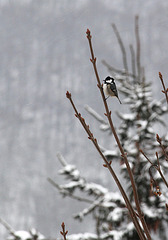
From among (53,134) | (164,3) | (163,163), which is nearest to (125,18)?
(164,3)

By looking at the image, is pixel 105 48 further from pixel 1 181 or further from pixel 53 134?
pixel 1 181

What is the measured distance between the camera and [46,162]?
18.7m

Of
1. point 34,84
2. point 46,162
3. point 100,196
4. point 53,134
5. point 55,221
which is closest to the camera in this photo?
point 100,196

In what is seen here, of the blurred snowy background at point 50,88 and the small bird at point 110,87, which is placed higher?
the blurred snowy background at point 50,88

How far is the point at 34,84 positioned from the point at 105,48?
22.6 ft

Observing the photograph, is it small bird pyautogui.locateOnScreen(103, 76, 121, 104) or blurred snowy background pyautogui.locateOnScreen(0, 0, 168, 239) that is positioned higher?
blurred snowy background pyautogui.locateOnScreen(0, 0, 168, 239)

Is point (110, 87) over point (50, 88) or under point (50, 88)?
under

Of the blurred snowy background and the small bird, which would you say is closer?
the small bird

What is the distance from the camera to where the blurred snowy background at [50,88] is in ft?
54.1

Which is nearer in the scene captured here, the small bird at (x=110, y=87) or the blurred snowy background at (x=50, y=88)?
the small bird at (x=110, y=87)

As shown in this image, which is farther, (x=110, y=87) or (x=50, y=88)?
(x=50, y=88)

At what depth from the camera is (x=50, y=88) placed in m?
24.3

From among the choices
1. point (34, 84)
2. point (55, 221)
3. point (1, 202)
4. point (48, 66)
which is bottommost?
point (55, 221)

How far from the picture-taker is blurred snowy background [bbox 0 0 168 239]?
16484 mm
